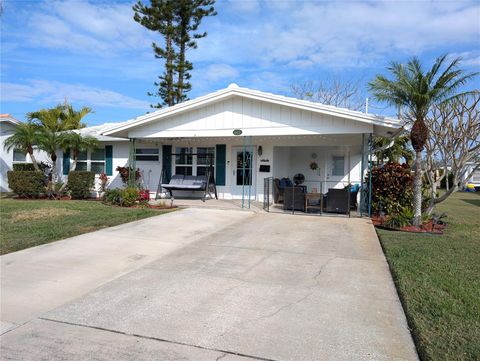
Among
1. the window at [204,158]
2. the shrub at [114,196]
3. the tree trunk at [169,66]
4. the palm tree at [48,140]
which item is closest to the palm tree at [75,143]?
the palm tree at [48,140]

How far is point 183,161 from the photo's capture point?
15008 mm

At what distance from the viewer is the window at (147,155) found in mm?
15270

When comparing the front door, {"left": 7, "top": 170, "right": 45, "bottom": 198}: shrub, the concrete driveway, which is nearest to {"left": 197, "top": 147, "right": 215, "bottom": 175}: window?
the front door

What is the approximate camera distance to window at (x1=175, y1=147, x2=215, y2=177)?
1452cm

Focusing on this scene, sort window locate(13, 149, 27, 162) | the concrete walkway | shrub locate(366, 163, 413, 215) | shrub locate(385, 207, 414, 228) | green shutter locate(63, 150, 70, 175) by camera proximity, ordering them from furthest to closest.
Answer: window locate(13, 149, 27, 162), green shutter locate(63, 150, 70, 175), shrub locate(366, 163, 413, 215), shrub locate(385, 207, 414, 228), the concrete walkway

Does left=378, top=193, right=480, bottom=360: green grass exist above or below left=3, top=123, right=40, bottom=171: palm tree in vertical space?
below

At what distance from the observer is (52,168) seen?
52.9 feet

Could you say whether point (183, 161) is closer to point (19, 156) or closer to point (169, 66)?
point (19, 156)

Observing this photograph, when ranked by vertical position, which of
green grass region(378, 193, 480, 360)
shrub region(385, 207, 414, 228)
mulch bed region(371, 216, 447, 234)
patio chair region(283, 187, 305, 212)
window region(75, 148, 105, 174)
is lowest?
green grass region(378, 193, 480, 360)

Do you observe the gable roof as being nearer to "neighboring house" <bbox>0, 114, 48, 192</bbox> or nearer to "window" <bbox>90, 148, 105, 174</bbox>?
"window" <bbox>90, 148, 105, 174</bbox>

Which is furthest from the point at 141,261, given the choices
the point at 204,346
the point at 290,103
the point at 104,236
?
the point at 290,103

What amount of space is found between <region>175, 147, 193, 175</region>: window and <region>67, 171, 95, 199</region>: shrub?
374cm

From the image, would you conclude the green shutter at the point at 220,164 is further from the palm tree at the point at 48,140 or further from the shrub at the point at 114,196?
the palm tree at the point at 48,140

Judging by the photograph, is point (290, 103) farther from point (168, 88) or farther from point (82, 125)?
point (82, 125)
